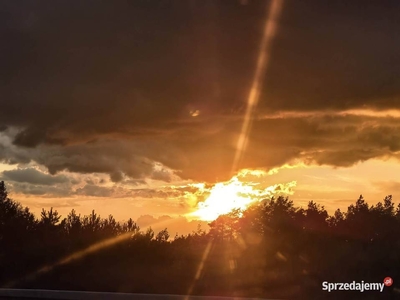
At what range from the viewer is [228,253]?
65.0 feet

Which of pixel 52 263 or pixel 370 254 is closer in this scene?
pixel 370 254

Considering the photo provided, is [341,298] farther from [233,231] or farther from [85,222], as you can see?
[85,222]

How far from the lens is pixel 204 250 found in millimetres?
21484

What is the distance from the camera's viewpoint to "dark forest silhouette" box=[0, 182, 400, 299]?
14.0 m

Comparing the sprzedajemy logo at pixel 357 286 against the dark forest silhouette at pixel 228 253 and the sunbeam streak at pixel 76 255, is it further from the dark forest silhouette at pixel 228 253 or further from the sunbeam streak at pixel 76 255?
Result: the sunbeam streak at pixel 76 255

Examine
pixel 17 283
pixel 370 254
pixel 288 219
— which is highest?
pixel 288 219

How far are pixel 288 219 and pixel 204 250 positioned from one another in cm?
501

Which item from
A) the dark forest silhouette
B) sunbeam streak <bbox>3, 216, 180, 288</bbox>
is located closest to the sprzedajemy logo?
the dark forest silhouette

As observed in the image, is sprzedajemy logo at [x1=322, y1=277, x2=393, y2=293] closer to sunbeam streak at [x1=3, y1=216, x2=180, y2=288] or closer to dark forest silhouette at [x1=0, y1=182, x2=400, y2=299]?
dark forest silhouette at [x1=0, y1=182, x2=400, y2=299]

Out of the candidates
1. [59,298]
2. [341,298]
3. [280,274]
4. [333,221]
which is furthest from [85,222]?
[59,298]

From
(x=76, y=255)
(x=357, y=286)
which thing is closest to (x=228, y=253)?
(x=76, y=255)

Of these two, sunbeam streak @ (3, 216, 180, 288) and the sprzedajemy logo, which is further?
sunbeam streak @ (3, 216, 180, 288)

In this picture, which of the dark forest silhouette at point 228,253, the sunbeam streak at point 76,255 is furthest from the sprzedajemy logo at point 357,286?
the sunbeam streak at point 76,255

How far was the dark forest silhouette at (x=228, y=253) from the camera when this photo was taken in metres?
14.0
